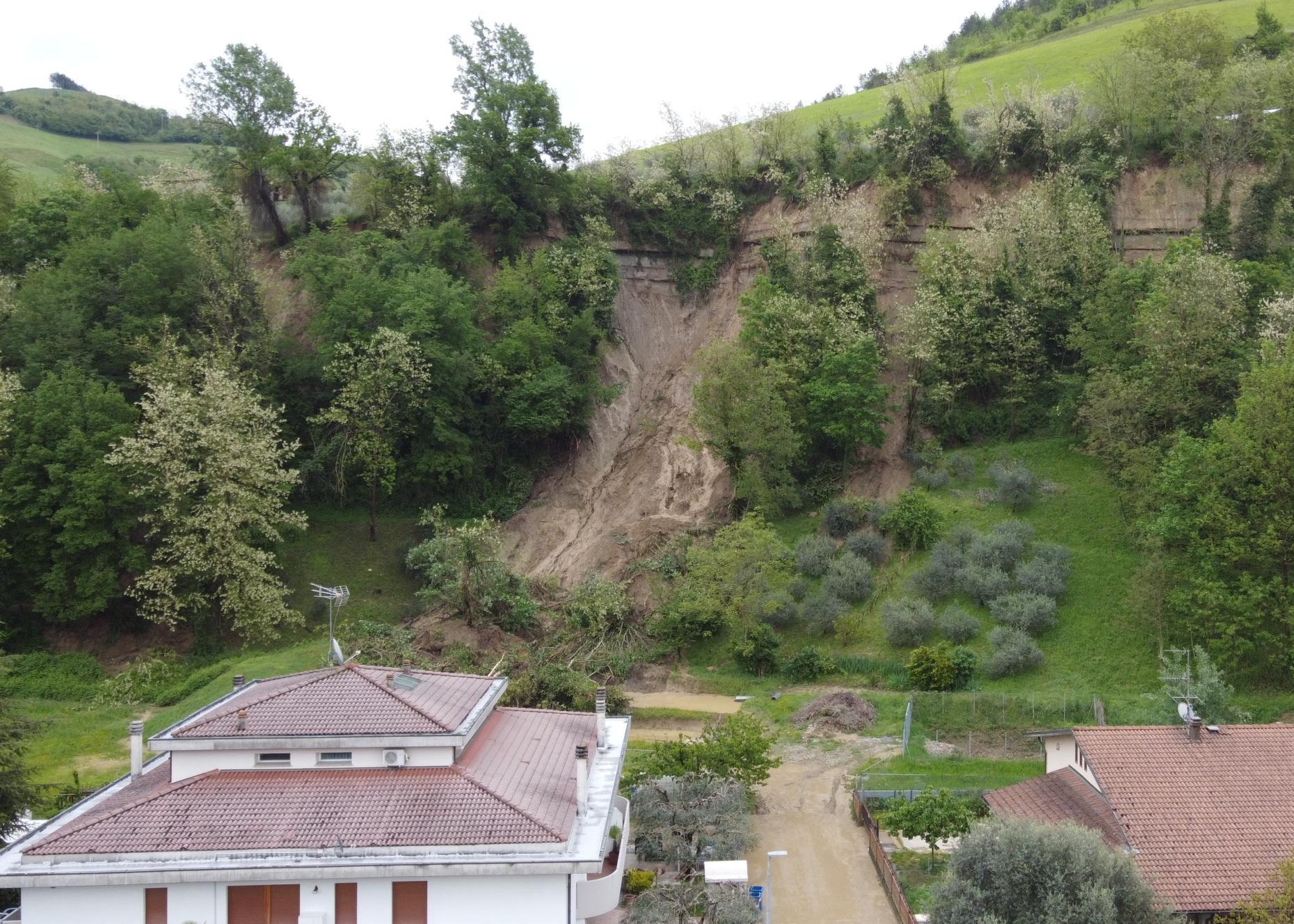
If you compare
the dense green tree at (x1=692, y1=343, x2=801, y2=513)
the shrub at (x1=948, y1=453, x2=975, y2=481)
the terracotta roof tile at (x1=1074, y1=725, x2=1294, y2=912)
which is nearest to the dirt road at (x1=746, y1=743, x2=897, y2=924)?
the terracotta roof tile at (x1=1074, y1=725, x2=1294, y2=912)

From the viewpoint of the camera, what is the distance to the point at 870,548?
35281mm

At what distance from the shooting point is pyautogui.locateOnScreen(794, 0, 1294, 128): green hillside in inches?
2041

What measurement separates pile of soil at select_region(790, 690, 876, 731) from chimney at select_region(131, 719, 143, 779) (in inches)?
639

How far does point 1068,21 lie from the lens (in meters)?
65.5

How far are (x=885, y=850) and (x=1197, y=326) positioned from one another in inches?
779

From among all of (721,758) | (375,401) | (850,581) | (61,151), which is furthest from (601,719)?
(61,151)

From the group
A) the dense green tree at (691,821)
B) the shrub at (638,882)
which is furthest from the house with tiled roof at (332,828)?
the dense green tree at (691,821)

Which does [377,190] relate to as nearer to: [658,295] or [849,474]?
[658,295]

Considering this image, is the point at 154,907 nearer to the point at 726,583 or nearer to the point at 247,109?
the point at 726,583

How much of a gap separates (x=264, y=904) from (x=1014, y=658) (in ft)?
66.5

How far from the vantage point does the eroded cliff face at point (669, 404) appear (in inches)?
1548

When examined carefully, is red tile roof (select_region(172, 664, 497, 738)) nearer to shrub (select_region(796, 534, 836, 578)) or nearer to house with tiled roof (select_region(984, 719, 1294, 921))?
house with tiled roof (select_region(984, 719, 1294, 921))

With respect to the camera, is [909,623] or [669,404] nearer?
[909,623]

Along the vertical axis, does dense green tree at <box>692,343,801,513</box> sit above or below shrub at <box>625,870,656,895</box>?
above
